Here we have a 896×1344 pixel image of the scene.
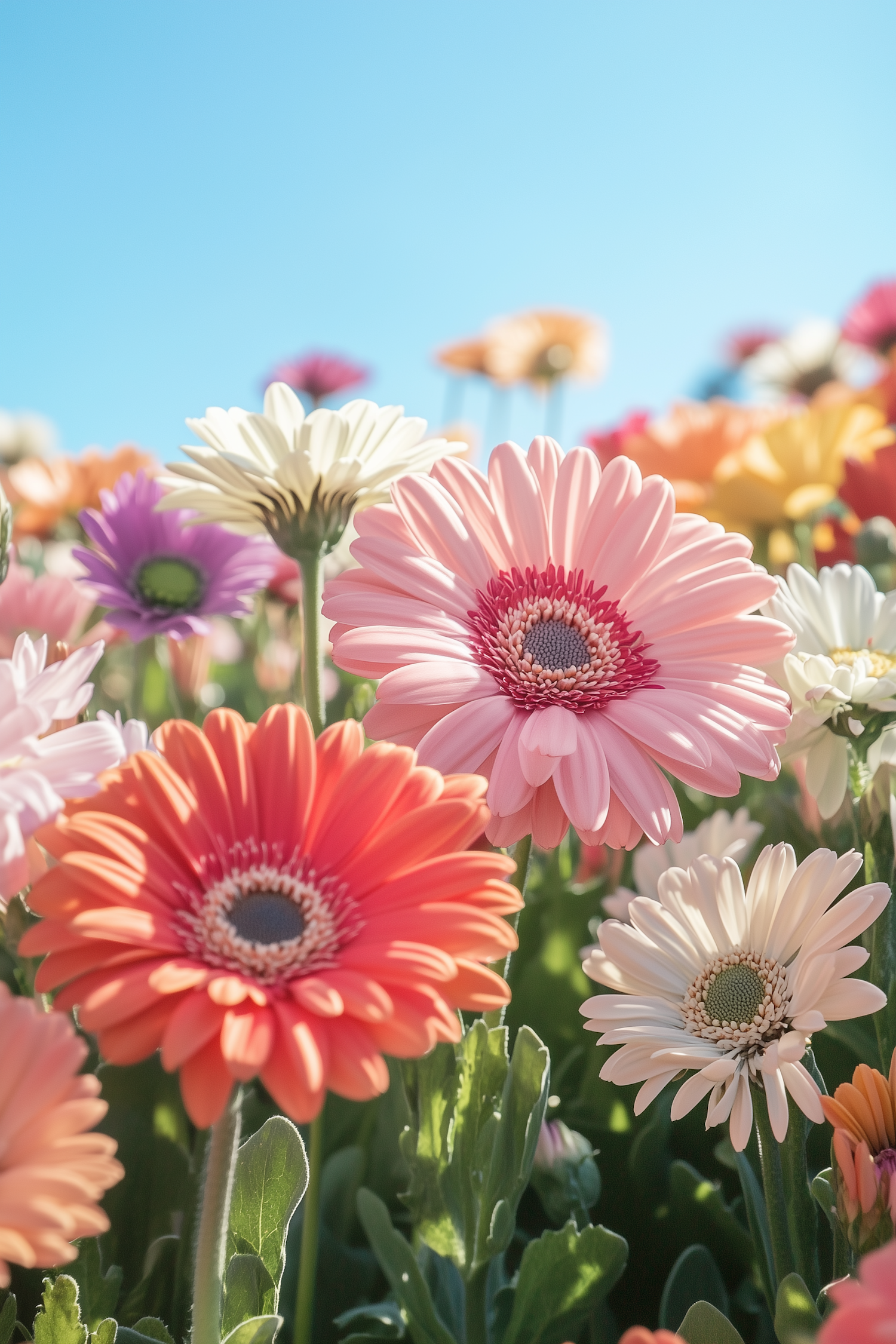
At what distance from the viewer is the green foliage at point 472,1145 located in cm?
54

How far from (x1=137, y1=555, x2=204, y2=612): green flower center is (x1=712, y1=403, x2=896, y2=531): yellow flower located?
0.64 m

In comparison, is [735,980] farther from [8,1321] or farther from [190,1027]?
[8,1321]

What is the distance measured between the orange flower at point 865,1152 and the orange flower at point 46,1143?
0.28 m

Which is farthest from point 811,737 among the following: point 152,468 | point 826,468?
point 152,468

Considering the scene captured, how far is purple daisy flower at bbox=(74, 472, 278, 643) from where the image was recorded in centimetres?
84

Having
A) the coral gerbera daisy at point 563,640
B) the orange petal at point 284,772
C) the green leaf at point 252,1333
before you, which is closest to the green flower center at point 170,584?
the coral gerbera daisy at point 563,640

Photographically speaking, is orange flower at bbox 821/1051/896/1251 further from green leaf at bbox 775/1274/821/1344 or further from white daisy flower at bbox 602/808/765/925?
white daisy flower at bbox 602/808/765/925

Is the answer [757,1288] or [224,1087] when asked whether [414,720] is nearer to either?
[224,1087]

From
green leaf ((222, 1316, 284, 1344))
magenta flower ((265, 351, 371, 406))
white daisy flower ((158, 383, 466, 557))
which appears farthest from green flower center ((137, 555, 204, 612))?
magenta flower ((265, 351, 371, 406))

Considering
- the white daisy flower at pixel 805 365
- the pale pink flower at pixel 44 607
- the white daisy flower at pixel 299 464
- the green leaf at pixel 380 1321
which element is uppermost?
the white daisy flower at pixel 805 365

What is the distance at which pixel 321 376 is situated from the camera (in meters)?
2.88

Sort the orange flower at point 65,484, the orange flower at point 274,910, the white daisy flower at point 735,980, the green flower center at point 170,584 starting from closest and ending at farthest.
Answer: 1. the orange flower at point 274,910
2. the white daisy flower at point 735,980
3. the green flower center at point 170,584
4. the orange flower at point 65,484

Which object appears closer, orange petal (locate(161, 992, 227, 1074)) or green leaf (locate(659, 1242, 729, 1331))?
orange petal (locate(161, 992, 227, 1074))

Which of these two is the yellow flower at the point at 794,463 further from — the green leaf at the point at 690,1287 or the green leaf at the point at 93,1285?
the green leaf at the point at 93,1285
